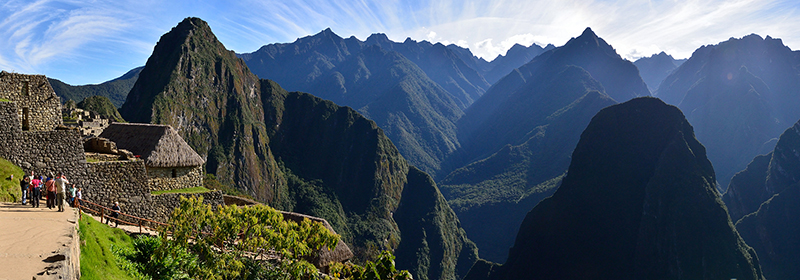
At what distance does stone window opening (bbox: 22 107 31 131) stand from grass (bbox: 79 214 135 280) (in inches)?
260

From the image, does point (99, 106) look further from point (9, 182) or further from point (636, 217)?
point (636, 217)

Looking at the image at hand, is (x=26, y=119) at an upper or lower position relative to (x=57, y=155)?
upper

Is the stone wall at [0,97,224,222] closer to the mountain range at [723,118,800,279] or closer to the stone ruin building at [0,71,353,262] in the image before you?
the stone ruin building at [0,71,353,262]

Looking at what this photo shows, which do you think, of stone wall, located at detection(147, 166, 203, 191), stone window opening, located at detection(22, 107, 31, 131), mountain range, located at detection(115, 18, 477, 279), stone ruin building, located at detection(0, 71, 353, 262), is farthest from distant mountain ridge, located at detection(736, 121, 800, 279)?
stone window opening, located at detection(22, 107, 31, 131)

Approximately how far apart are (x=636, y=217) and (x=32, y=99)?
93.6 m

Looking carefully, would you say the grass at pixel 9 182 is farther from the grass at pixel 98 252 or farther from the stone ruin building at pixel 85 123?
the stone ruin building at pixel 85 123

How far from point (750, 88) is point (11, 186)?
25408 cm

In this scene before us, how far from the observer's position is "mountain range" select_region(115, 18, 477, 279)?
111875 mm

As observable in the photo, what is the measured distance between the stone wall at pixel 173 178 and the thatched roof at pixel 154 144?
32cm

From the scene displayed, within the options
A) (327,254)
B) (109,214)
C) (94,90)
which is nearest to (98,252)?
(109,214)

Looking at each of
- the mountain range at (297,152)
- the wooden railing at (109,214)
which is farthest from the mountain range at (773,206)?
the wooden railing at (109,214)

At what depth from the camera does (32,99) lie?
17125 mm

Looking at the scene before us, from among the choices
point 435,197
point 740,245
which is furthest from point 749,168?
point 435,197

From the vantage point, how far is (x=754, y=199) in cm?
12756
